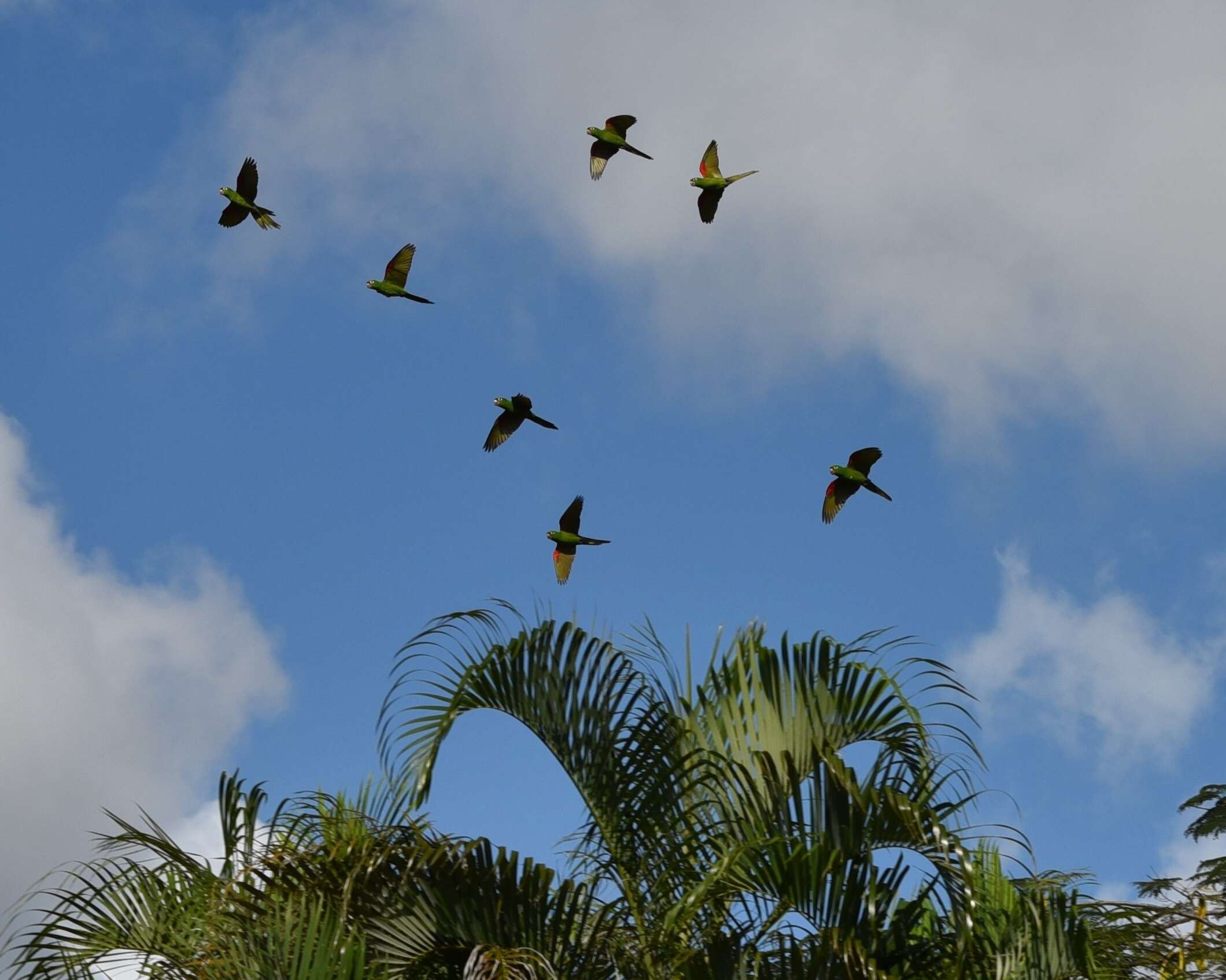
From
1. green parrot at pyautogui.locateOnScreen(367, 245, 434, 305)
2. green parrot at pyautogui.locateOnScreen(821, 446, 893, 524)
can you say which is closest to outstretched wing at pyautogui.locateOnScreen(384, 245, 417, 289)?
green parrot at pyautogui.locateOnScreen(367, 245, 434, 305)

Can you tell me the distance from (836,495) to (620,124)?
7.03 ft

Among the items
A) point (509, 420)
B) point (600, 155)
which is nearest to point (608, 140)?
point (600, 155)

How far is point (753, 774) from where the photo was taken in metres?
6.18

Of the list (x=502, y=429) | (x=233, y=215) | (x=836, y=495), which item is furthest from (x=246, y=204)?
(x=836, y=495)

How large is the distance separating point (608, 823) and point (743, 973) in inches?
42.8

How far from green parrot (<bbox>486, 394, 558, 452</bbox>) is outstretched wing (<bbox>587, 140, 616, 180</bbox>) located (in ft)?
3.91

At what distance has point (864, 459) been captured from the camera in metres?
6.82

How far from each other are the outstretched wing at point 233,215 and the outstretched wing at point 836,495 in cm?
333

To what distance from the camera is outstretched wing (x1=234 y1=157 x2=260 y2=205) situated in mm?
7180

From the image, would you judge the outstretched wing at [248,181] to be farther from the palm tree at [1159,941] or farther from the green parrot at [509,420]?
the palm tree at [1159,941]

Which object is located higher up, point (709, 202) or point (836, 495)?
point (709, 202)

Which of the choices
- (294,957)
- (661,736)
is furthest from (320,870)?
(661,736)

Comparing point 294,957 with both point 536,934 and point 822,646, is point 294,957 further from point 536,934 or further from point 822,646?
point 822,646

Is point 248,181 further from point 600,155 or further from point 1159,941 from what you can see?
point 1159,941
